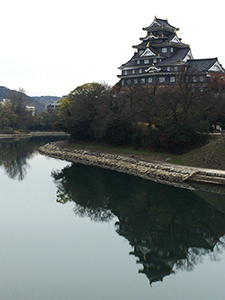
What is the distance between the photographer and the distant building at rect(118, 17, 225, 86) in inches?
1684

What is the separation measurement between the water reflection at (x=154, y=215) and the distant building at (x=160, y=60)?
21.0 meters

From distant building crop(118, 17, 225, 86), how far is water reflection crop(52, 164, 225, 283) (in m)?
21.0

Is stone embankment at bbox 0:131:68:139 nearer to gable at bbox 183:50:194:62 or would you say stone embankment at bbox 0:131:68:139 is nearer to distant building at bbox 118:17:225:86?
distant building at bbox 118:17:225:86

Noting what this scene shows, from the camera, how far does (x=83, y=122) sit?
3862cm

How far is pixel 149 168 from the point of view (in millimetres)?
26031

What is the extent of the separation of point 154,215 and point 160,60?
31470 mm

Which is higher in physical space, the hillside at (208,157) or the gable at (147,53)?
the gable at (147,53)

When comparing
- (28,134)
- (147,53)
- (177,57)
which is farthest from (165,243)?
(28,134)

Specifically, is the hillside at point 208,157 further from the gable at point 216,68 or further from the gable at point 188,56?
the gable at point 188,56

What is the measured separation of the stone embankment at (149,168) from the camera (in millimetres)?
22281

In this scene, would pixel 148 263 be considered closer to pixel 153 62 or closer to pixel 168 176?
pixel 168 176

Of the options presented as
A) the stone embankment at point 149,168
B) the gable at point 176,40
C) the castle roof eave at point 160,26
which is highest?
the castle roof eave at point 160,26

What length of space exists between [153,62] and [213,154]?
23.8 m

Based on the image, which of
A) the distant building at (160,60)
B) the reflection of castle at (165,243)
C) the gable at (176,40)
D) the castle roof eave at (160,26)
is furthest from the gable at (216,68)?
the reflection of castle at (165,243)
